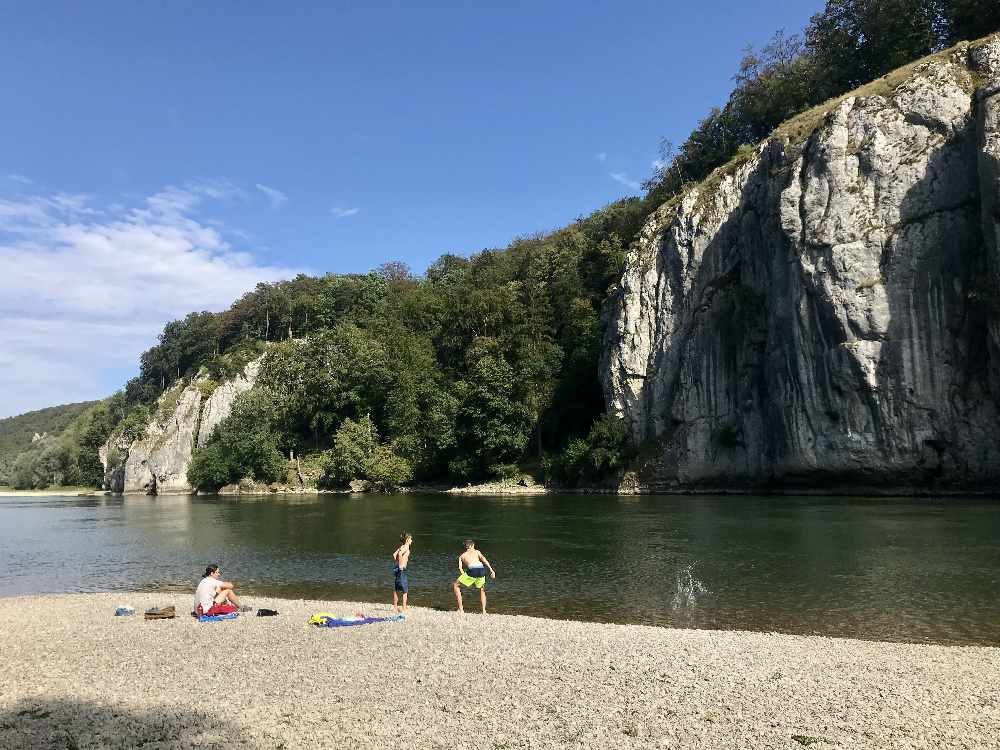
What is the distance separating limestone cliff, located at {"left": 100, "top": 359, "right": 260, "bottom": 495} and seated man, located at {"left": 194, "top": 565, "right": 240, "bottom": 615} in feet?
299

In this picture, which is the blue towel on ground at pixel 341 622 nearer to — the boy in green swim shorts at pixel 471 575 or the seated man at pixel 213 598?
the boy in green swim shorts at pixel 471 575

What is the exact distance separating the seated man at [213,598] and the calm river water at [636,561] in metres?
3.67

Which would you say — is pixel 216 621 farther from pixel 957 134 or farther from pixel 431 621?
pixel 957 134

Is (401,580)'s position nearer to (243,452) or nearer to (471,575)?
(471,575)

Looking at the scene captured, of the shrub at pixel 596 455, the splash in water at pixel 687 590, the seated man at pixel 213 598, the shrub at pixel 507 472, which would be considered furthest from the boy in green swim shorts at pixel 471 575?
the shrub at pixel 507 472

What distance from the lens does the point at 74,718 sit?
318 inches

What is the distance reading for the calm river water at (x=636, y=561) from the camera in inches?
618

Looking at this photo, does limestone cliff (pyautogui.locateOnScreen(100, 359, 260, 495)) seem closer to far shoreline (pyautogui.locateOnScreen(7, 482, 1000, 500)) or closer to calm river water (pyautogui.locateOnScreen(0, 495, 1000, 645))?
far shoreline (pyautogui.locateOnScreen(7, 482, 1000, 500))

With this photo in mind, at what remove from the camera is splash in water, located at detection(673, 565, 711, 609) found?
16828 mm

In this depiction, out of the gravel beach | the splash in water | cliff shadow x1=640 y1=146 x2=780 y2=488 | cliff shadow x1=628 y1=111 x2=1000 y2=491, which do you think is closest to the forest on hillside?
cliff shadow x1=640 y1=146 x2=780 y2=488

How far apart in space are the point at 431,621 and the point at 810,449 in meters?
43.5

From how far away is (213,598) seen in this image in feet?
49.5

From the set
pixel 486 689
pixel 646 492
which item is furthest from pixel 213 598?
pixel 646 492

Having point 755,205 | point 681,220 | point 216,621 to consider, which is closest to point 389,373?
point 681,220
